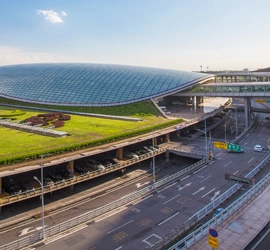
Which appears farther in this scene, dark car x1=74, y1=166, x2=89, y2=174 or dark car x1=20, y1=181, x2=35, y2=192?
dark car x1=74, y1=166, x2=89, y2=174

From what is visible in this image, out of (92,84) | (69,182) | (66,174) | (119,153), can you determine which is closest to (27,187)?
(69,182)

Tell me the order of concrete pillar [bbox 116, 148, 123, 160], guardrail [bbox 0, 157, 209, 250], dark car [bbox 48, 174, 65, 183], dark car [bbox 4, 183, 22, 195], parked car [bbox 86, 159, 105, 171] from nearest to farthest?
guardrail [bbox 0, 157, 209, 250] < dark car [bbox 4, 183, 22, 195] < dark car [bbox 48, 174, 65, 183] < parked car [bbox 86, 159, 105, 171] < concrete pillar [bbox 116, 148, 123, 160]

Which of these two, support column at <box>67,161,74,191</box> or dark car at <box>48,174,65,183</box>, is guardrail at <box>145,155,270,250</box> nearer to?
support column at <box>67,161,74,191</box>

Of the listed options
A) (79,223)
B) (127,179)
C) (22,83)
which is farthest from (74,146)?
(22,83)

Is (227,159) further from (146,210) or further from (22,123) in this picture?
(22,123)

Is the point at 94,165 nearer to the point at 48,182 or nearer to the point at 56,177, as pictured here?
the point at 56,177

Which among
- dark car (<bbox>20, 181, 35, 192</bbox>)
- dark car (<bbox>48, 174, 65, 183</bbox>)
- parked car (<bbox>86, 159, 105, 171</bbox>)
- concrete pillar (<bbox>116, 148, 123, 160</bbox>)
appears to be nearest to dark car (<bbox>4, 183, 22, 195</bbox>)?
dark car (<bbox>20, 181, 35, 192</bbox>)

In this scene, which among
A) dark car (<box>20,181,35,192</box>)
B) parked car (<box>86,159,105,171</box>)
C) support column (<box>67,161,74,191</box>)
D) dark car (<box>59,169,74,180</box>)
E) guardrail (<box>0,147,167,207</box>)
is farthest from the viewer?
parked car (<box>86,159,105,171</box>)

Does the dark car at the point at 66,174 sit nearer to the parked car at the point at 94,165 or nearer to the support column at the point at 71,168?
the support column at the point at 71,168
